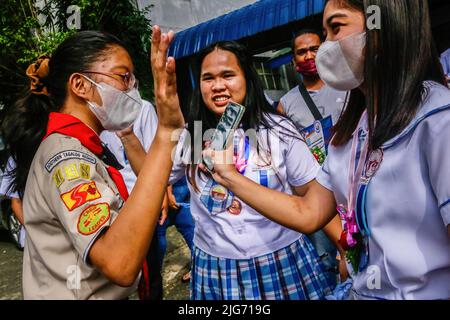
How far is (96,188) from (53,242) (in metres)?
0.22

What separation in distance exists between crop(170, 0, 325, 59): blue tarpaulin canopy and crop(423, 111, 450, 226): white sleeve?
472cm

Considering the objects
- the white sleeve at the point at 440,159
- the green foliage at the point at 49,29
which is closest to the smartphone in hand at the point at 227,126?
the white sleeve at the point at 440,159

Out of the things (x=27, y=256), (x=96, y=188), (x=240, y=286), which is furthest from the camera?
(x=240, y=286)

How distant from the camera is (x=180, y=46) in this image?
25.8 feet

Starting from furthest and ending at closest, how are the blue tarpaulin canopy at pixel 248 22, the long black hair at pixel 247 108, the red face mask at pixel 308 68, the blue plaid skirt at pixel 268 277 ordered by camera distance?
the blue tarpaulin canopy at pixel 248 22, the red face mask at pixel 308 68, the long black hair at pixel 247 108, the blue plaid skirt at pixel 268 277

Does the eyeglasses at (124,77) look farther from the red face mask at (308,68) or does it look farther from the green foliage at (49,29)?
the green foliage at (49,29)

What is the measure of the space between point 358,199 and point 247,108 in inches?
38.1

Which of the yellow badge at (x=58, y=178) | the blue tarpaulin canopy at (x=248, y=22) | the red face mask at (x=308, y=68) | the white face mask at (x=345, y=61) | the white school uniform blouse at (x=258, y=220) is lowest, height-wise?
the white school uniform blouse at (x=258, y=220)

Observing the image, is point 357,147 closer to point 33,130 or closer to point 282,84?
point 33,130

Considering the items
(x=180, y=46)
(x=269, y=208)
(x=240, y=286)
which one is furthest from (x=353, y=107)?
(x=180, y=46)

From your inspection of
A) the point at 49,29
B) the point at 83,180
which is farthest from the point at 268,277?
the point at 49,29

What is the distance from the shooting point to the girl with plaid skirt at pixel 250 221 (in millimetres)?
1602

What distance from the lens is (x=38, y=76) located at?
146 centimetres

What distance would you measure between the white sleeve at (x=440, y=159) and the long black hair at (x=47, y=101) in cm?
120
